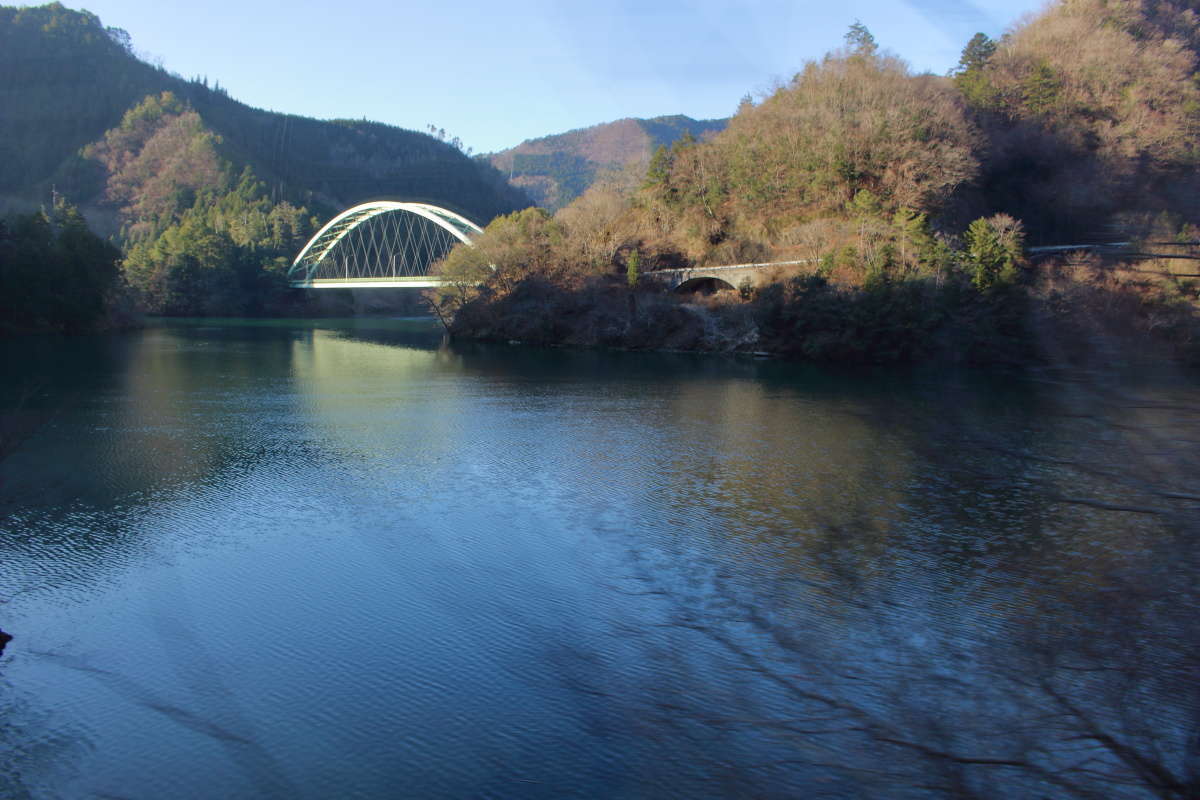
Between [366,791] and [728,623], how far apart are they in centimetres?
337

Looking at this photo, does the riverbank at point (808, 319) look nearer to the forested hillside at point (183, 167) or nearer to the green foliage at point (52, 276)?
the green foliage at point (52, 276)

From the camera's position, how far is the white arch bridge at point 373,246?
57.2 m

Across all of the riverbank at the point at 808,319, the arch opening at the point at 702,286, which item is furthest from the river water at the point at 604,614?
the arch opening at the point at 702,286

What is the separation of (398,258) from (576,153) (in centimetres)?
9502

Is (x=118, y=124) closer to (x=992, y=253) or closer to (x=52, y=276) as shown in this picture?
(x=52, y=276)

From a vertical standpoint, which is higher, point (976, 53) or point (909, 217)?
point (976, 53)

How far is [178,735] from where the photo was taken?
213 inches

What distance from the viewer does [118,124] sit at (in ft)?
368

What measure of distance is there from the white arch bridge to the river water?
135 feet

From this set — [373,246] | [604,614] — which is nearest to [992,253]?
[604,614]

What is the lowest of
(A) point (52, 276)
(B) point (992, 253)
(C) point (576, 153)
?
(B) point (992, 253)

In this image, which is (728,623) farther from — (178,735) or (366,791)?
(178,735)

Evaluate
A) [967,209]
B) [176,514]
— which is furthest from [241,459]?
[967,209]

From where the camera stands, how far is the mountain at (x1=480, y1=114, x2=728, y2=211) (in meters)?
149
